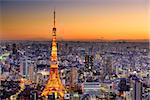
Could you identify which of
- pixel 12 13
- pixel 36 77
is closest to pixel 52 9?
pixel 12 13

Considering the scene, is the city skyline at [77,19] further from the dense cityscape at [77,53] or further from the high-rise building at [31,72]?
the high-rise building at [31,72]

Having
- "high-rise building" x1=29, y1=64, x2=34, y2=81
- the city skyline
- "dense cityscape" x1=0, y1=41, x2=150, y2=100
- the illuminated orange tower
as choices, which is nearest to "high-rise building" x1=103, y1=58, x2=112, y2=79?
"dense cityscape" x1=0, y1=41, x2=150, y2=100

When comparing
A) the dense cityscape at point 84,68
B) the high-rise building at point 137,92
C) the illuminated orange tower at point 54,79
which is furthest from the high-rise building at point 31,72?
the high-rise building at point 137,92

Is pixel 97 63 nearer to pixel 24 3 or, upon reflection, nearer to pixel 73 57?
pixel 73 57

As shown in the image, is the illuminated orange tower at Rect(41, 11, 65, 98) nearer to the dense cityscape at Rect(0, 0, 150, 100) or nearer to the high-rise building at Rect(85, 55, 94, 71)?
the dense cityscape at Rect(0, 0, 150, 100)

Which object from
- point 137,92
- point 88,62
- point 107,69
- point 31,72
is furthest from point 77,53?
point 137,92

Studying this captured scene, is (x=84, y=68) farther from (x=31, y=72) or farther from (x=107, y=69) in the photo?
(x=31, y=72)
